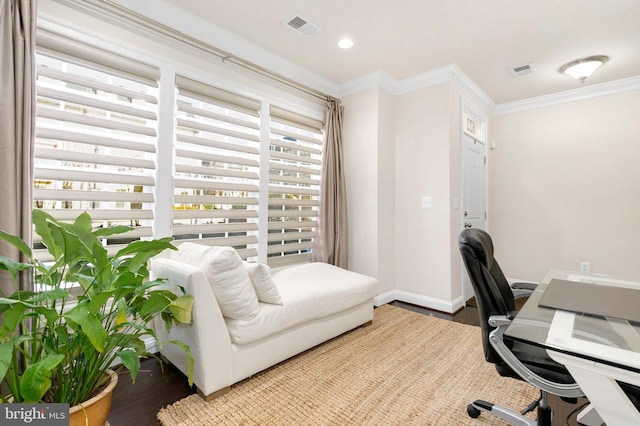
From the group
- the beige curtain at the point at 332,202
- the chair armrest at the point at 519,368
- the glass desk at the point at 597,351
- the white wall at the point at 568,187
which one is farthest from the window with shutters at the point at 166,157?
the white wall at the point at 568,187

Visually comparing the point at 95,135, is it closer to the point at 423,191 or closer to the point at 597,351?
the point at 597,351

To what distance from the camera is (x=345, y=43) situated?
9.17 ft

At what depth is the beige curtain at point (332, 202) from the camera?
3449mm

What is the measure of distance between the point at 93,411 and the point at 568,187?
5003 mm

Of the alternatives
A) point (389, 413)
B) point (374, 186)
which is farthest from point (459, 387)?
point (374, 186)

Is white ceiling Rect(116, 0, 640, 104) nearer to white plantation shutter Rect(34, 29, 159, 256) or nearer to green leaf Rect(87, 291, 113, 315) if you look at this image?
white plantation shutter Rect(34, 29, 159, 256)

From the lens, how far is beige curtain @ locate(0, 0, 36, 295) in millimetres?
1557

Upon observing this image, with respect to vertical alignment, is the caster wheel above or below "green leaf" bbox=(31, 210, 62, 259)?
below

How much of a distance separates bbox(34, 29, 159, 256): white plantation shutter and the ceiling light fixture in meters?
3.87

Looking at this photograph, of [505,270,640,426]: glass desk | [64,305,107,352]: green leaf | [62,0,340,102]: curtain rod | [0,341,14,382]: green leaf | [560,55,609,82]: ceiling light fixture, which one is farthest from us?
[560,55,609,82]: ceiling light fixture

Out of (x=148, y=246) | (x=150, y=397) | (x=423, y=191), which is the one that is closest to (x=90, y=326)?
(x=148, y=246)

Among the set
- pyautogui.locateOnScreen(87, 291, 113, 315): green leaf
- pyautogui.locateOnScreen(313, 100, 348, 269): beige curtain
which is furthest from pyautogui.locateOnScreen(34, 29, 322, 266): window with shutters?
pyautogui.locateOnScreen(87, 291, 113, 315): green leaf

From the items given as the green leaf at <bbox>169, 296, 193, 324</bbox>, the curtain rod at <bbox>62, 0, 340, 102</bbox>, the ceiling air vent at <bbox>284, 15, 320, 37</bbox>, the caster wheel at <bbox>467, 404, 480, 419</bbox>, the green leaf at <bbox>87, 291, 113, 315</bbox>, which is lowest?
the caster wheel at <bbox>467, 404, 480, 419</bbox>

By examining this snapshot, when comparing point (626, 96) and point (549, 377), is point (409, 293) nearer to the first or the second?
point (549, 377)
